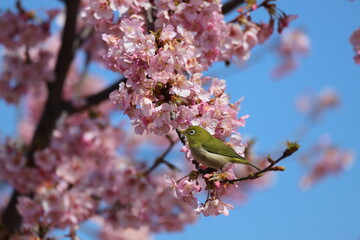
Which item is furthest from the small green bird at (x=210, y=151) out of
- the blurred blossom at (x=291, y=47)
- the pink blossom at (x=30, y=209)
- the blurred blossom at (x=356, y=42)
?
the blurred blossom at (x=291, y=47)

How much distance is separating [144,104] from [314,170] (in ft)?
34.9

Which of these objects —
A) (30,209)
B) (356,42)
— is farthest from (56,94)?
(356,42)

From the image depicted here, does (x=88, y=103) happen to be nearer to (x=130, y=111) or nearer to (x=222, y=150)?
(x=130, y=111)

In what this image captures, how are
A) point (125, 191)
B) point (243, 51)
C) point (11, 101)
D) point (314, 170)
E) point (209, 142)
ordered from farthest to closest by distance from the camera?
point (314, 170)
point (11, 101)
point (125, 191)
point (243, 51)
point (209, 142)

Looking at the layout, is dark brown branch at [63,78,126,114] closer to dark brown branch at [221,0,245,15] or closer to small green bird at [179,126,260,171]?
dark brown branch at [221,0,245,15]

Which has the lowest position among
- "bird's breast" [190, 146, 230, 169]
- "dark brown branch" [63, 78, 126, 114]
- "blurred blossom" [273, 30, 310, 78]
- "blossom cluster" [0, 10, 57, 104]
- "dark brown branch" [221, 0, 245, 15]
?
"bird's breast" [190, 146, 230, 169]

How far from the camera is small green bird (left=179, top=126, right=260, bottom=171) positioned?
81.2 inches

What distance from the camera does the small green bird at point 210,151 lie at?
6.77 ft

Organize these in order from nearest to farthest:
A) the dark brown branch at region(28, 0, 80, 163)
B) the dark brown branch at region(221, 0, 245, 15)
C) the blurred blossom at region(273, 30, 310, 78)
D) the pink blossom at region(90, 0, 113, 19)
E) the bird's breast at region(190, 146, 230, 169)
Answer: the bird's breast at region(190, 146, 230, 169)
the pink blossom at region(90, 0, 113, 19)
the dark brown branch at region(221, 0, 245, 15)
the dark brown branch at region(28, 0, 80, 163)
the blurred blossom at region(273, 30, 310, 78)

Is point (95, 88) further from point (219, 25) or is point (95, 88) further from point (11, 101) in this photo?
point (219, 25)

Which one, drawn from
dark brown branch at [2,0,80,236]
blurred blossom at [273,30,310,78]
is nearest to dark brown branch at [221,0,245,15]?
dark brown branch at [2,0,80,236]

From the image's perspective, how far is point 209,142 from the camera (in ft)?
6.83

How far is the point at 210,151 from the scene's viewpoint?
2.07 m

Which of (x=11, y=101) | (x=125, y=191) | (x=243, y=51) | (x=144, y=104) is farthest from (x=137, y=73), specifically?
(x=11, y=101)
